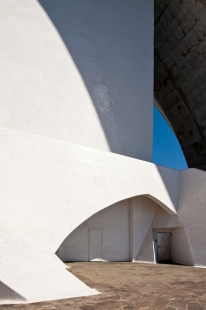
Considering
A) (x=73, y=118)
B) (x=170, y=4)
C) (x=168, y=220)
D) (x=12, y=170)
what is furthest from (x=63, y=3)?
(x=168, y=220)

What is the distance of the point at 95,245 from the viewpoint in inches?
375

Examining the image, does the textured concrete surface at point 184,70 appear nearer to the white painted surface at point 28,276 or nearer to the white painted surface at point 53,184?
the white painted surface at point 53,184

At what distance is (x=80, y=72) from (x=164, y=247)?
6.31 meters

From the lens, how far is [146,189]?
927 centimetres

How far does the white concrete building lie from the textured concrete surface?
9.30 feet

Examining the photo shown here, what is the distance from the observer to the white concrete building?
7035mm

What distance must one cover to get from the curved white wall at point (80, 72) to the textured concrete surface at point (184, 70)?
7.69 feet

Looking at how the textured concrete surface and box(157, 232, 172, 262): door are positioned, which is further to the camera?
the textured concrete surface

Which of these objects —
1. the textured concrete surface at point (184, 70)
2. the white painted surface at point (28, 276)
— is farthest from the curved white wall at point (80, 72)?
the white painted surface at point (28, 276)

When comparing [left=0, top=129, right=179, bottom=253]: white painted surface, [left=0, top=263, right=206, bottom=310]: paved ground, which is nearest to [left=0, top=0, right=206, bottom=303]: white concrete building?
[left=0, top=129, right=179, bottom=253]: white painted surface

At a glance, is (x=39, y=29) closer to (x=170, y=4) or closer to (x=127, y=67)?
(x=127, y=67)

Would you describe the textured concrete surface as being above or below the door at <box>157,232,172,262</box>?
above

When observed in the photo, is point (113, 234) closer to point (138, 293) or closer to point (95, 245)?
point (95, 245)

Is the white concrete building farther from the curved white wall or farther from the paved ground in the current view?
the paved ground
